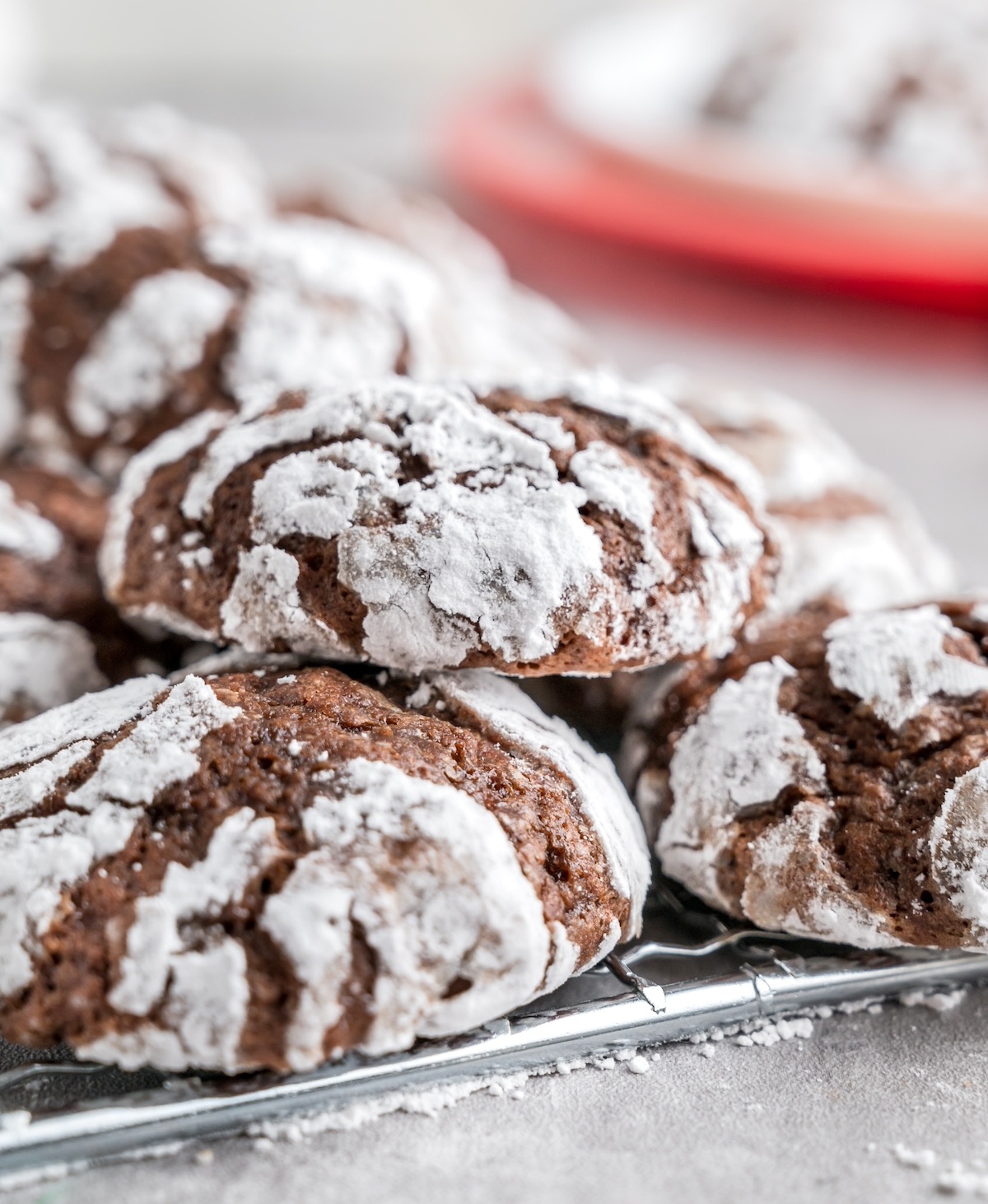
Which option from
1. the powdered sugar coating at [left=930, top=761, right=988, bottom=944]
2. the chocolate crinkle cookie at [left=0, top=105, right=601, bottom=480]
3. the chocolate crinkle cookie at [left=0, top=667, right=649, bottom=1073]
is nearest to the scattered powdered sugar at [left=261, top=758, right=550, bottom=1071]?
the chocolate crinkle cookie at [left=0, top=667, right=649, bottom=1073]

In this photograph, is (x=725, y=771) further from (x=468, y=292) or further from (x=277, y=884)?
(x=468, y=292)

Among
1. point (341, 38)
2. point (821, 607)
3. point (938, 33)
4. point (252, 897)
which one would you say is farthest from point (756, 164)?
point (341, 38)

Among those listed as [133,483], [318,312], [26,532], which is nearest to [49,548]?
[26,532]

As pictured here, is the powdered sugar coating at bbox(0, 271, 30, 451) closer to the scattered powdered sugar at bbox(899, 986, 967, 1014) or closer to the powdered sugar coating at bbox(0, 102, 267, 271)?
the powdered sugar coating at bbox(0, 102, 267, 271)

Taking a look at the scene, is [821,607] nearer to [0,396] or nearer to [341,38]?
[0,396]

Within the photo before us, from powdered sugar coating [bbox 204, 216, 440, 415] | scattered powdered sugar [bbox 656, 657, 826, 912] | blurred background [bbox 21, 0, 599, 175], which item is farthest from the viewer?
blurred background [bbox 21, 0, 599, 175]
